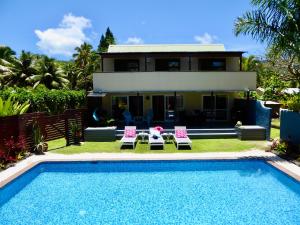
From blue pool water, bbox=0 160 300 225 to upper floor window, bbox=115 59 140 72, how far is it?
1344cm

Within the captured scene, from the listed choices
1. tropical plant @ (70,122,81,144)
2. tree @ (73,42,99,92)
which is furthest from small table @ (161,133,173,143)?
tree @ (73,42,99,92)

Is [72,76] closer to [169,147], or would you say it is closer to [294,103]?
[169,147]

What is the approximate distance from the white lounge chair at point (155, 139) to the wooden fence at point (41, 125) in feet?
17.1

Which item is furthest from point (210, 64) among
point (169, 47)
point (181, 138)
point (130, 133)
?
point (130, 133)

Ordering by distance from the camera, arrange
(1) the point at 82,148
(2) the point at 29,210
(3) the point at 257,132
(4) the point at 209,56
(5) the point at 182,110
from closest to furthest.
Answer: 1. (2) the point at 29,210
2. (1) the point at 82,148
3. (3) the point at 257,132
4. (4) the point at 209,56
5. (5) the point at 182,110

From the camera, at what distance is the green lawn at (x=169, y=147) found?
18594 millimetres

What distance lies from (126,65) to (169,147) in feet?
36.6

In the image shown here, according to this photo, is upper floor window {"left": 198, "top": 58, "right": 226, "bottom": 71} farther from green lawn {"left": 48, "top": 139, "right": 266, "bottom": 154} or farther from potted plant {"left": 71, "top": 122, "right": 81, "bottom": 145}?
potted plant {"left": 71, "top": 122, "right": 81, "bottom": 145}

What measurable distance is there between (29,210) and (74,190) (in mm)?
2274

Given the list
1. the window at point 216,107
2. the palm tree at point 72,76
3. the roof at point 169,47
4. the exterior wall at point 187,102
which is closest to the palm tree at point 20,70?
the palm tree at point 72,76

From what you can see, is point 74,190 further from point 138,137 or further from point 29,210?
point 138,137

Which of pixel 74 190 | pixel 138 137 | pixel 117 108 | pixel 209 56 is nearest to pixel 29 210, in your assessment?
pixel 74 190

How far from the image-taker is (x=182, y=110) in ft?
91.2

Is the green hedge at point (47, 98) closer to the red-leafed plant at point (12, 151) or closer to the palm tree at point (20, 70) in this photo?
the red-leafed plant at point (12, 151)
